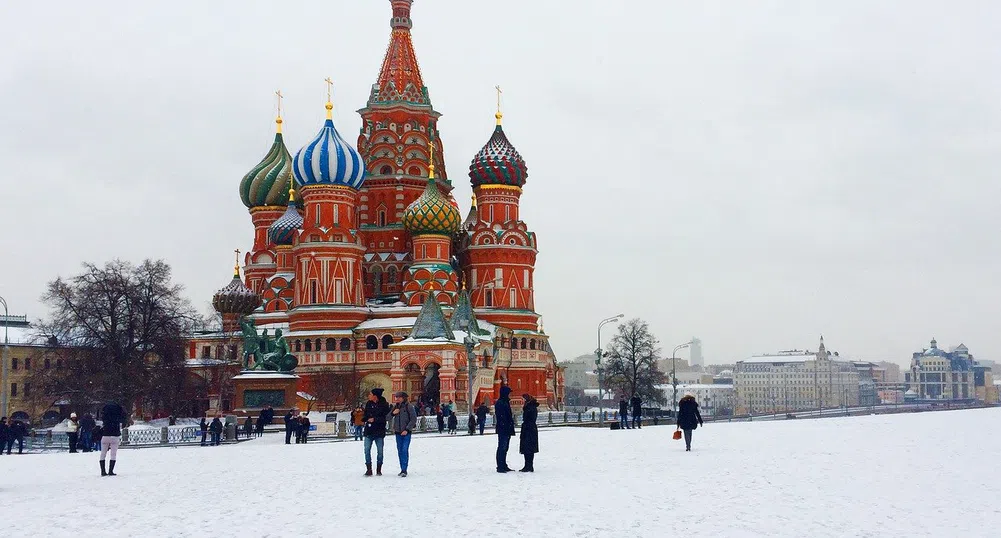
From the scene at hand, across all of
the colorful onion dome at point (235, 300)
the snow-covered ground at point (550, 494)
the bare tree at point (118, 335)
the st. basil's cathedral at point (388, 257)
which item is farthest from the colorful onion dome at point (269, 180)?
the snow-covered ground at point (550, 494)

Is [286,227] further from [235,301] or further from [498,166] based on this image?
[498,166]

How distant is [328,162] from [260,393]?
640 inches

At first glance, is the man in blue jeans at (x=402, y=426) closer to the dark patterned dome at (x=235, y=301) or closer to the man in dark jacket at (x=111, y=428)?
the man in dark jacket at (x=111, y=428)

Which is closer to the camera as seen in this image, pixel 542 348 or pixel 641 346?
pixel 542 348

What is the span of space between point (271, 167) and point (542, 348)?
2165 centimetres

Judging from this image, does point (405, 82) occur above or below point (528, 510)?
above

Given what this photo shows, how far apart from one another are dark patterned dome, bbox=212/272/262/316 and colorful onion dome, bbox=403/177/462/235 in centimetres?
1149

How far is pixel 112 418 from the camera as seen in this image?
1877cm

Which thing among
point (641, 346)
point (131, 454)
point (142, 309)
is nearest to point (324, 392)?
point (142, 309)

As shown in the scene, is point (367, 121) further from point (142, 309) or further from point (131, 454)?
point (131, 454)

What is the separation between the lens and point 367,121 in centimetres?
6800

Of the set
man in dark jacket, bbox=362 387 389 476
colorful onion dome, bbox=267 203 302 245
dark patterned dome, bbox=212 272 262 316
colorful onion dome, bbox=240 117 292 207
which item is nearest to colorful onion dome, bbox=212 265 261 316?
dark patterned dome, bbox=212 272 262 316

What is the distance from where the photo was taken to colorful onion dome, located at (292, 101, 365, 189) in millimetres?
60750

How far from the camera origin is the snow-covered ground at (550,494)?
1151 cm
